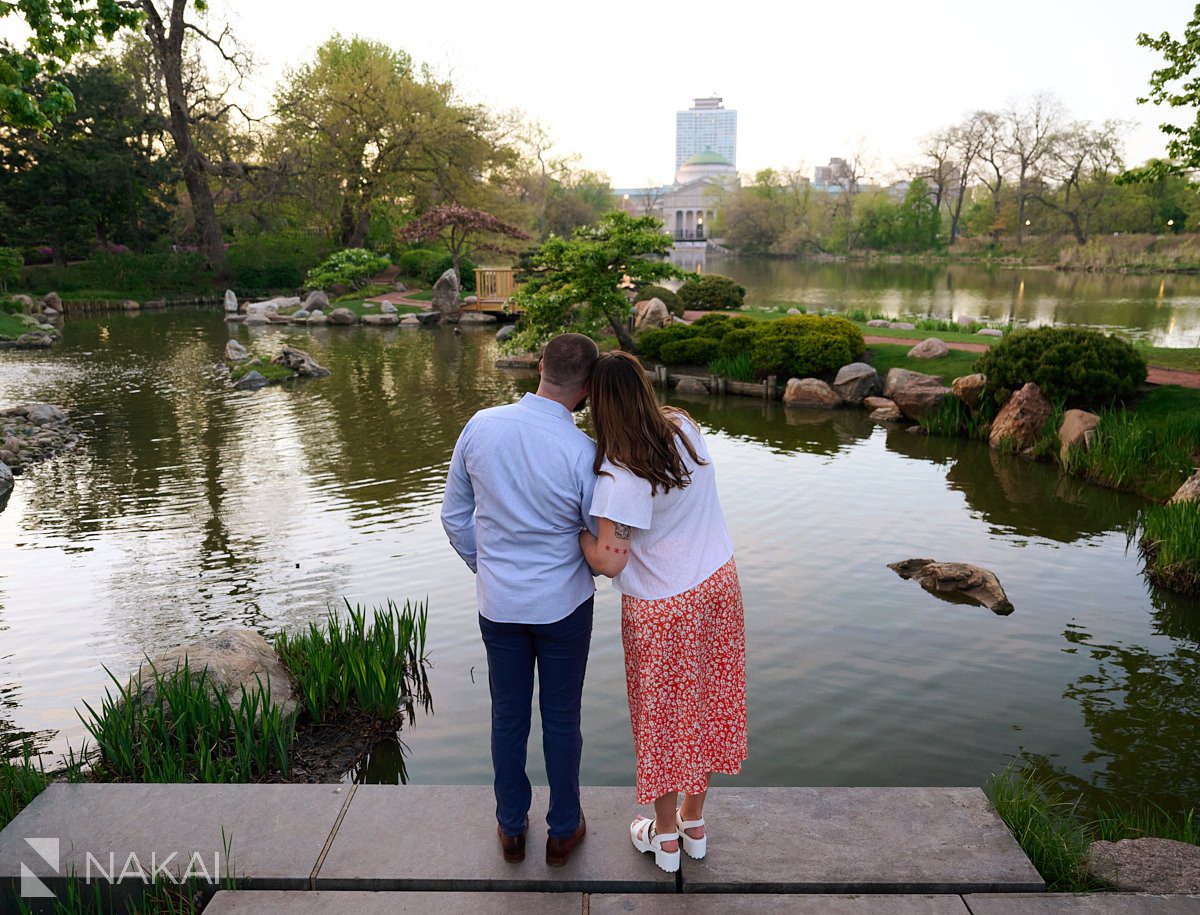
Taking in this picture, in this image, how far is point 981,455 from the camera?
466 inches

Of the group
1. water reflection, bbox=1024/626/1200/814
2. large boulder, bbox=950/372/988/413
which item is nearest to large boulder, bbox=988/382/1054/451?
large boulder, bbox=950/372/988/413

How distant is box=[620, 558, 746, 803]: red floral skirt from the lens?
2.97 metres

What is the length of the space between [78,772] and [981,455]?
1104 centimetres

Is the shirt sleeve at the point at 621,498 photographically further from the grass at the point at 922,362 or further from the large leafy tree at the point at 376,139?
the large leafy tree at the point at 376,139

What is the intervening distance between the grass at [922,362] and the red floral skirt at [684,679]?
12.0m

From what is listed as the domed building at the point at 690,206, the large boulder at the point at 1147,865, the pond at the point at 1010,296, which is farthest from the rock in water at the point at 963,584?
the domed building at the point at 690,206

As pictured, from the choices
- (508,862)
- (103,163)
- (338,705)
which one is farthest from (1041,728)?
(103,163)

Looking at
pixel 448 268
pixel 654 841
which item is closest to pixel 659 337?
pixel 654 841

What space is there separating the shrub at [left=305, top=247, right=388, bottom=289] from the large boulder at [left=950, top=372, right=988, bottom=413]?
26544 millimetres

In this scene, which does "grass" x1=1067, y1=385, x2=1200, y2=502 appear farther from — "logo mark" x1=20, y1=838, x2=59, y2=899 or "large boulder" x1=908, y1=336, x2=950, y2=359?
"logo mark" x1=20, y1=838, x2=59, y2=899

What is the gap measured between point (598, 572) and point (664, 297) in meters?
19.9

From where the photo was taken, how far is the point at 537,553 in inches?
116

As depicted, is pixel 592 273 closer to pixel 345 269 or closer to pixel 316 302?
pixel 316 302

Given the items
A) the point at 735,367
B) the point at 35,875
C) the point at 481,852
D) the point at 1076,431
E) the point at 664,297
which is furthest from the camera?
the point at 664,297
